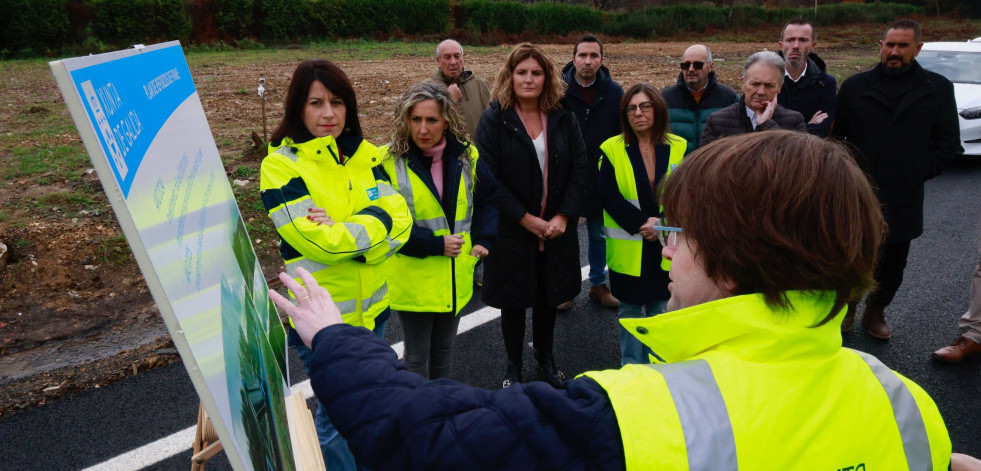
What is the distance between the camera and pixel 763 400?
1.05m

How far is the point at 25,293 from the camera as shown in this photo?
4848mm

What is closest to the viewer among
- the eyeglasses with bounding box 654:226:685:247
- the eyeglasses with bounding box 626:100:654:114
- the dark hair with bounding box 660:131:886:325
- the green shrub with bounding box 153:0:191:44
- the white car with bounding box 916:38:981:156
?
the dark hair with bounding box 660:131:886:325

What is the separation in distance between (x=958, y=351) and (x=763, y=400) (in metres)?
4.04

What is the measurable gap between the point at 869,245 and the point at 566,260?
9.33 feet

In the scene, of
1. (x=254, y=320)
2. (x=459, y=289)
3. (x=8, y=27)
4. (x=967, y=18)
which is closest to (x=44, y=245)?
(x=459, y=289)

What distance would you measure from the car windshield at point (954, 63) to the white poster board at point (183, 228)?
1140 centimetres

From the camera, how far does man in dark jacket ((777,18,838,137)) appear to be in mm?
4793

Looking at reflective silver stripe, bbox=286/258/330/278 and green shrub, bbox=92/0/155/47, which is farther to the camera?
green shrub, bbox=92/0/155/47

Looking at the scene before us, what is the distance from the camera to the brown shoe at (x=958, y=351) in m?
4.19

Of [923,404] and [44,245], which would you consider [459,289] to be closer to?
[923,404]

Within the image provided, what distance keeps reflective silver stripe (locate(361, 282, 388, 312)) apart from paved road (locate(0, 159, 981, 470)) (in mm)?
1169

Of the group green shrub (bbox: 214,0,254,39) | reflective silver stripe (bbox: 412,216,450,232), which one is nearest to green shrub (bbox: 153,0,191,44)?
green shrub (bbox: 214,0,254,39)

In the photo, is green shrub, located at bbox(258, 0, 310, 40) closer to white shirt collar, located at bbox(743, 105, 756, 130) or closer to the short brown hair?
the short brown hair

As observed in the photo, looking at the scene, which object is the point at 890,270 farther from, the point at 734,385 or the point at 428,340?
the point at 734,385
